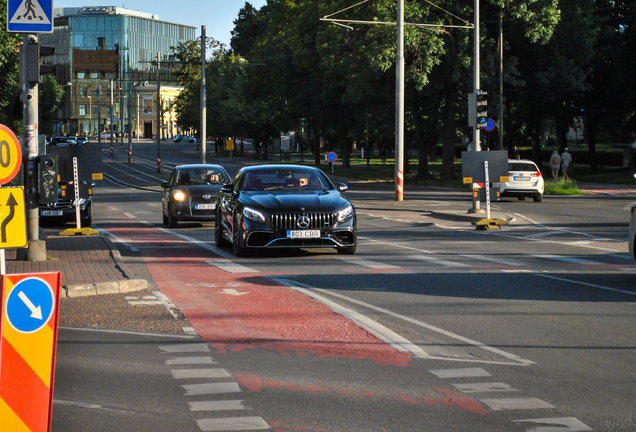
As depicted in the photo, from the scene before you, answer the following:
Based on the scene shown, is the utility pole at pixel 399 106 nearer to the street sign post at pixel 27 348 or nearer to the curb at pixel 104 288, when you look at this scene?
the curb at pixel 104 288

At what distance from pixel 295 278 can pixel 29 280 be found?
7422 millimetres

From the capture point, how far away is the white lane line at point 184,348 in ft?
23.9

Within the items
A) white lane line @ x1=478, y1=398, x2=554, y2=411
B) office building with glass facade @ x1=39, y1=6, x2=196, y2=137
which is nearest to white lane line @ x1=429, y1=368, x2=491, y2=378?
white lane line @ x1=478, y1=398, x2=554, y2=411

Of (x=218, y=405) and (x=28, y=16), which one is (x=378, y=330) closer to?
(x=218, y=405)

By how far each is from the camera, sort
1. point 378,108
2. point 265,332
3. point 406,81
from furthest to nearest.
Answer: point 378,108
point 406,81
point 265,332

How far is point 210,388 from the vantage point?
6059mm

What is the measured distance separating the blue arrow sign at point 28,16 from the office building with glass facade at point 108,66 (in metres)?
143

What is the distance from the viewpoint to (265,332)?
26.4 ft

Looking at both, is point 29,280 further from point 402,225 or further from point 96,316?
point 402,225

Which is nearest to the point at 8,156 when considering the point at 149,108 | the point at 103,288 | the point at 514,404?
the point at 514,404

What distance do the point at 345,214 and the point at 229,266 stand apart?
2.14 m

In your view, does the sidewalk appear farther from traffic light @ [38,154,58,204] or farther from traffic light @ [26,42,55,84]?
traffic light @ [26,42,55,84]

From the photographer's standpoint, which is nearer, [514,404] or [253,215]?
[514,404]

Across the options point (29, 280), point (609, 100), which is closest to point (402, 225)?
point (29, 280)
